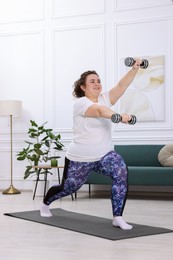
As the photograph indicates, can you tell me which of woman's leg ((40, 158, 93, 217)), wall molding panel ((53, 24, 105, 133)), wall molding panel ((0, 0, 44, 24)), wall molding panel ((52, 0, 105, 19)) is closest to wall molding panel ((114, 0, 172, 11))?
wall molding panel ((52, 0, 105, 19))

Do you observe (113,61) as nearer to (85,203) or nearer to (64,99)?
(64,99)

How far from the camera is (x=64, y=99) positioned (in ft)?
24.3

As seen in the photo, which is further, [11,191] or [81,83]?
[11,191]

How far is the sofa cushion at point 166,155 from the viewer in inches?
247

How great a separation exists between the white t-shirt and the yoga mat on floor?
1.84 feet

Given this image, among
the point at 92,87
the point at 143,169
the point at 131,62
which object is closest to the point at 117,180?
the point at 92,87

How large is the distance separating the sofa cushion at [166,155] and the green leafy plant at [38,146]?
4.82ft

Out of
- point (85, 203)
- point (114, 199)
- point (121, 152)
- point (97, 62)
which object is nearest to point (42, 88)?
point (97, 62)

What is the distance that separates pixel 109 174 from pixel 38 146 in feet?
10.5

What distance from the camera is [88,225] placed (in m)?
3.93

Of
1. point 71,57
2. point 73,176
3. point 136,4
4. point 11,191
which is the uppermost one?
point 136,4

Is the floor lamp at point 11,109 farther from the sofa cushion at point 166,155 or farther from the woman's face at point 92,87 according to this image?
the woman's face at point 92,87

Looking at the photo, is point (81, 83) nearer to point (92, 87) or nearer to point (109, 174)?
point (92, 87)

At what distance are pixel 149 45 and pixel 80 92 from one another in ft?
10.6
